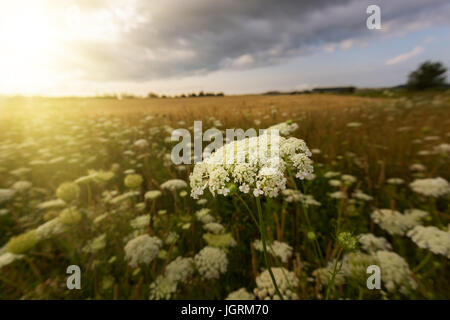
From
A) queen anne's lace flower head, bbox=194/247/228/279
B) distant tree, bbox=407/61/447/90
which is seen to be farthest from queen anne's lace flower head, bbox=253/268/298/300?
distant tree, bbox=407/61/447/90

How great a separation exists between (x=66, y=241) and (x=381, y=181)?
18.0 ft

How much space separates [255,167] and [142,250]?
1.90 metres

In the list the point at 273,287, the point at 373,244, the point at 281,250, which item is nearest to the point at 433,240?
the point at 373,244

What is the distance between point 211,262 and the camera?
224 cm

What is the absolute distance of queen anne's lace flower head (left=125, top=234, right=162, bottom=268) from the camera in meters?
2.25

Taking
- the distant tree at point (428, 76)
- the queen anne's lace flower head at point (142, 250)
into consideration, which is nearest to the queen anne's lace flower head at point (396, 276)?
the queen anne's lace flower head at point (142, 250)

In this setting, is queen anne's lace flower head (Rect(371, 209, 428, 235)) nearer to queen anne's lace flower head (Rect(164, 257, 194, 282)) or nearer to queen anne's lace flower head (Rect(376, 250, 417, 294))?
queen anne's lace flower head (Rect(376, 250, 417, 294))

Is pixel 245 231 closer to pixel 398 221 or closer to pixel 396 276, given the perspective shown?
pixel 396 276

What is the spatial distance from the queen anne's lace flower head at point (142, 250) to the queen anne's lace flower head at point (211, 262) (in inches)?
20.7

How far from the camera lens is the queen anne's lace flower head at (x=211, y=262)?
2189mm

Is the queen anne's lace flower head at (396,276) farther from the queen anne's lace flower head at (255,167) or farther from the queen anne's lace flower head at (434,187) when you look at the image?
the queen anne's lace flower head at (255,167)

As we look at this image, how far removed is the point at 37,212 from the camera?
374 cm

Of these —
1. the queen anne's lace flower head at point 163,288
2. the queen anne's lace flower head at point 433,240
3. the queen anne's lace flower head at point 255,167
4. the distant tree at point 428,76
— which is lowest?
the queen anne's lace flower head at point 163,288
